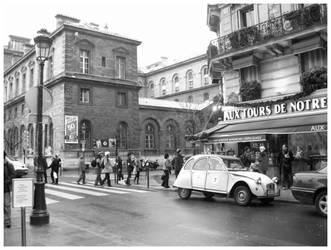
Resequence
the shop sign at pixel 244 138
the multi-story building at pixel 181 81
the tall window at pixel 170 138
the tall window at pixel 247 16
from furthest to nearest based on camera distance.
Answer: the multi-story building at pixel 181 81
the tall window at pixel 170 138
the tall window at pixel 247 16
the shop sign at pixel 244 138

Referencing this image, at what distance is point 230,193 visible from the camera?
11.3 meters

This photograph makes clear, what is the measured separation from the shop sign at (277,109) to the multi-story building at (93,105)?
1426 cm

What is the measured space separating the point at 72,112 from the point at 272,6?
22309mm

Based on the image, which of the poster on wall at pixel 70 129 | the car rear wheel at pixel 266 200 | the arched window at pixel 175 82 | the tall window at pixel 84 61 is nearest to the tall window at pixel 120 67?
the tall window at pixel 84 61

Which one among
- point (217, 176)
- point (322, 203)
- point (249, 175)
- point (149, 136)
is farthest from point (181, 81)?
point (322, 203)

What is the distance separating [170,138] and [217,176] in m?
32.2

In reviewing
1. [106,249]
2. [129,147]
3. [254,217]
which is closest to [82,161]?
[254,217]

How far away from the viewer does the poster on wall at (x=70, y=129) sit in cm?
3362

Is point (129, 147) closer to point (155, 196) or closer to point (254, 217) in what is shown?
point (155, 196)

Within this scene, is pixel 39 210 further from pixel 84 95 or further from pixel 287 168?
pixel 84 95

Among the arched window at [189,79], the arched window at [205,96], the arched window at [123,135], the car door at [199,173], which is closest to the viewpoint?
the car door at [199,173]

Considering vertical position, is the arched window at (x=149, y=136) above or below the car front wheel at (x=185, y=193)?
above

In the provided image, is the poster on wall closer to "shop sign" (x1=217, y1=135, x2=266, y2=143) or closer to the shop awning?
the shop awning

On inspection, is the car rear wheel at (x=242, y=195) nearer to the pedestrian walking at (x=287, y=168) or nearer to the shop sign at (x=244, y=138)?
the shop sign at (x=244, y=138)
